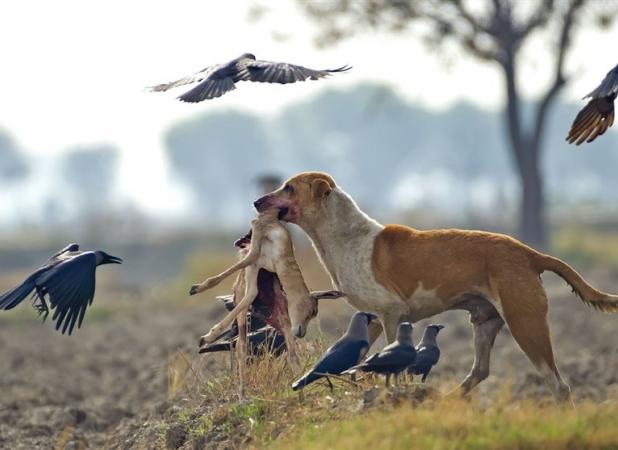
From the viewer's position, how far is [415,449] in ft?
20.0

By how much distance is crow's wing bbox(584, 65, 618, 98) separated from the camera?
7578 millimetres

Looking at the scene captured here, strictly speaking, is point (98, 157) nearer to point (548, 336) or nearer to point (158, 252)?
point (158, 252)

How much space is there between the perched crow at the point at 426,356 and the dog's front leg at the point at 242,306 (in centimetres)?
98

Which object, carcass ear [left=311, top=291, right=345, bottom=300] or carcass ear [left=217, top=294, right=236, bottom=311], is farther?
carcass ear [left=217, top=294, right=236, bottom=311]

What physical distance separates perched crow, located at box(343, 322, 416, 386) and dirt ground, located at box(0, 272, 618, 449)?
1.65 meters

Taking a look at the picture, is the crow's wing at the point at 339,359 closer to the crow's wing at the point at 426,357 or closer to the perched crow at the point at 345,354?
the perched crow at the point at 345,354

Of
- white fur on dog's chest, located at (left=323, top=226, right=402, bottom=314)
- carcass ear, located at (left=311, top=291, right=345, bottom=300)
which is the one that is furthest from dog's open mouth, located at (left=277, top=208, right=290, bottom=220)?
carcass ear, located at (left=311, top=291, right=345, bottom=300)

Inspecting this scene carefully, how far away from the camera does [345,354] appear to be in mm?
6980

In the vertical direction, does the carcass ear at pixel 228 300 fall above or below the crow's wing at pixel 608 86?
below

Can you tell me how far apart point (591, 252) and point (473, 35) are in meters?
5.69

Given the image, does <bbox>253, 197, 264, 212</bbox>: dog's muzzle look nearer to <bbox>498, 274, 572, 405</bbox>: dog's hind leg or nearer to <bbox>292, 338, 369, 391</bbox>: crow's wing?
<bbox>292, 338, 369, 391</bbox>: crow's wing

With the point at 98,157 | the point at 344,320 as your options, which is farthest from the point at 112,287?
the point at 98,157

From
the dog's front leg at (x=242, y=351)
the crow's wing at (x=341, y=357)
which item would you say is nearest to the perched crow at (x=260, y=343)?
the dog's front leg at (x=242, y=351)

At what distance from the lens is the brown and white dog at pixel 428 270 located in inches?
288
